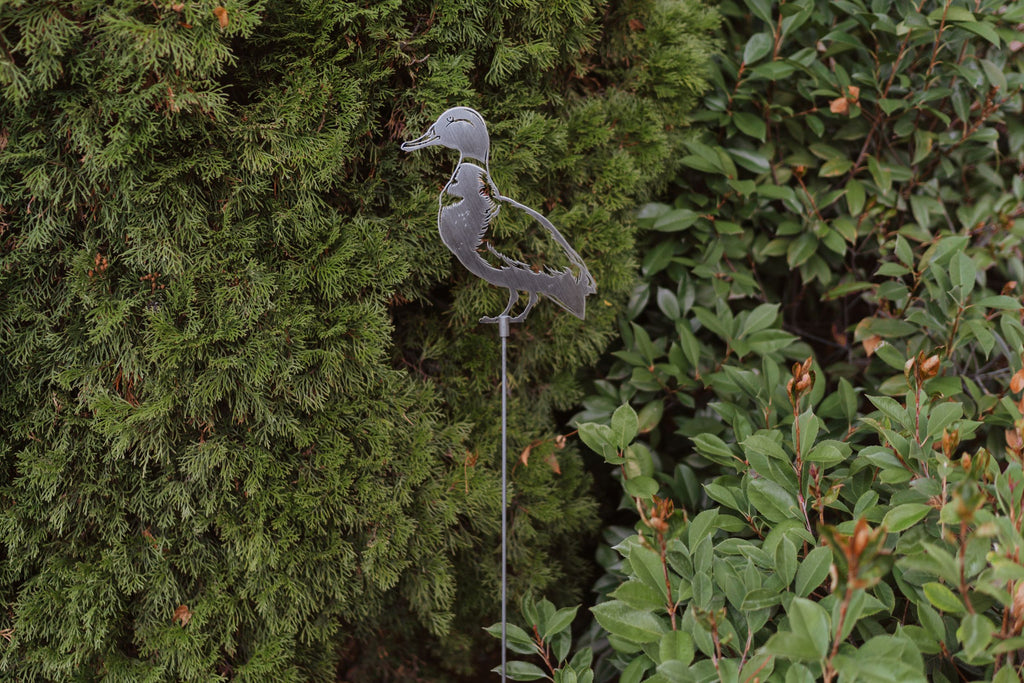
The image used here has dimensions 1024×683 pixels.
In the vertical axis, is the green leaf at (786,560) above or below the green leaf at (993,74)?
below

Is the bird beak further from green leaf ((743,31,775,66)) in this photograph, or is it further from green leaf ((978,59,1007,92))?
green leaf ((978,59,1007,92))

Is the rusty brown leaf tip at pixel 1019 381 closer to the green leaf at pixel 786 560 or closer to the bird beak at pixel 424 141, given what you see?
the green leaf at pixel 786 560

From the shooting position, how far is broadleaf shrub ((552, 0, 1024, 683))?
2.91 ft

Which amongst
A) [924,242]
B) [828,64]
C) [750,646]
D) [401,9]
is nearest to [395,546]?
[750,646]

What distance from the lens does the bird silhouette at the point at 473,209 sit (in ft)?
3.19

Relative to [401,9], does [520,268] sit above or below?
below

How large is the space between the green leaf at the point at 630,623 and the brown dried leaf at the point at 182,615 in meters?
0.67

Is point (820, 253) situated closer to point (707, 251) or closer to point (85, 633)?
point (707, 251)

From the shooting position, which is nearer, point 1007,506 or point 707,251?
point 1007,506

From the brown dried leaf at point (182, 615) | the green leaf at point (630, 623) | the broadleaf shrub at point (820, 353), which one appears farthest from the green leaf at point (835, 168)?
the brown dried leaf at point (182, 615)

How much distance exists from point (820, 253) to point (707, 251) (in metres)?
0.31

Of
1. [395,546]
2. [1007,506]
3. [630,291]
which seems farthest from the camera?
[630,291]

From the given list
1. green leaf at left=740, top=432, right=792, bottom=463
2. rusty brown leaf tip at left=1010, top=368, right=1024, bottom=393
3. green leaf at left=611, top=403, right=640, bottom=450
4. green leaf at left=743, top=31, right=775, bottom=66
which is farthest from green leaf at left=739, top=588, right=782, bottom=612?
green leaf at left=743, top=31, right=775, bottom=66

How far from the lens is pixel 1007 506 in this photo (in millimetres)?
886
